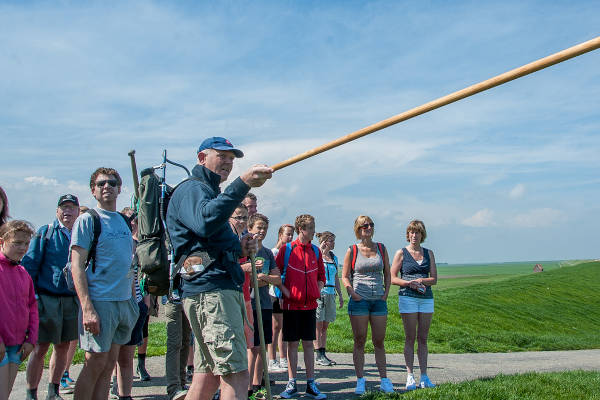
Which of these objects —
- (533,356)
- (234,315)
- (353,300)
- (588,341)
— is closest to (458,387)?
(353,300)

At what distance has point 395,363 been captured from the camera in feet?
32.0

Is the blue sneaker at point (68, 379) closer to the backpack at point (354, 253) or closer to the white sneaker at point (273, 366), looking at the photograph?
the white sneaker at point (273, 366)

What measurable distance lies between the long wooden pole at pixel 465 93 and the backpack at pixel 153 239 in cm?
92

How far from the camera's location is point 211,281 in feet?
12.6

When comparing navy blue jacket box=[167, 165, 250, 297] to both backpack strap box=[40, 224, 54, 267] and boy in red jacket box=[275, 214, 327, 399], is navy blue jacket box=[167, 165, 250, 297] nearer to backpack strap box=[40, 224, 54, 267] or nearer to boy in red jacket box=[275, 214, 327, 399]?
backpack strap box=[40, 224, 54, 267]

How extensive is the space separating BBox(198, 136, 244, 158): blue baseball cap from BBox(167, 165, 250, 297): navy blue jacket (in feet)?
0.93

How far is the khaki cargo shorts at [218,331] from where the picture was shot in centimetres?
375

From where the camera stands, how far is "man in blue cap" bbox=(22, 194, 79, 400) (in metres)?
5.83

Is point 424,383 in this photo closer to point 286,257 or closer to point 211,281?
point 286,257

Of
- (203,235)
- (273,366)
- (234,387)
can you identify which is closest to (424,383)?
(273,366)

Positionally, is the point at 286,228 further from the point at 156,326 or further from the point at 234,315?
the point at 156,326

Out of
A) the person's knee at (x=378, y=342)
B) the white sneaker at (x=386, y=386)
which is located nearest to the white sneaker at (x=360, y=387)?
the white sneaker at (x=386, y=386)

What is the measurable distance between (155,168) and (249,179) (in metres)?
1.22

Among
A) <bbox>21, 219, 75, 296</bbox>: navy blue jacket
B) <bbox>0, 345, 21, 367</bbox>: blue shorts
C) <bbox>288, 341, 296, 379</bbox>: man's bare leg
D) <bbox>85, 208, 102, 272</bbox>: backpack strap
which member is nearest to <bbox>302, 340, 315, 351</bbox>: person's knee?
<bbox>288, 341, 296, 379</bbox>: man's bare leg
